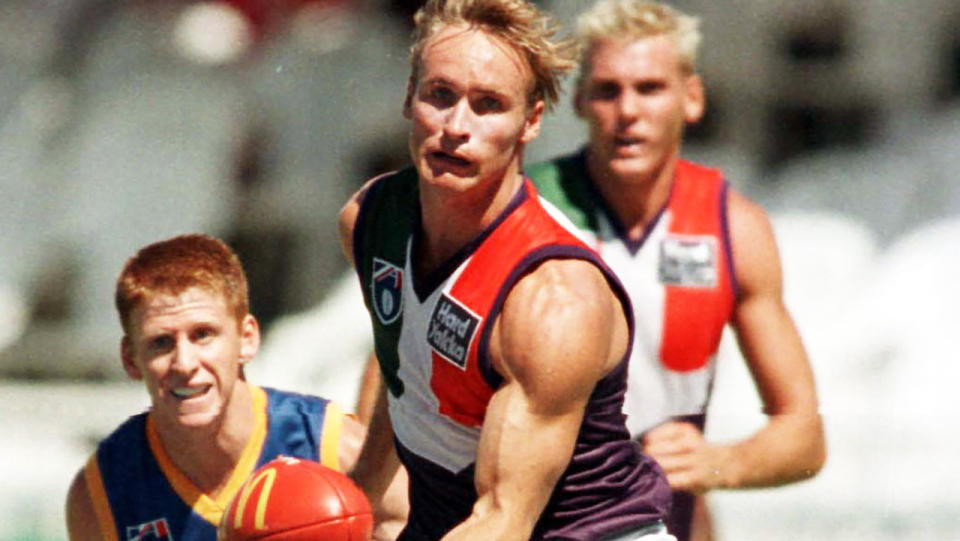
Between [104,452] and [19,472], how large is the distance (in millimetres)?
2907

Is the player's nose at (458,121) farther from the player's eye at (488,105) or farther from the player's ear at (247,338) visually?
the player's ear at (247,338)

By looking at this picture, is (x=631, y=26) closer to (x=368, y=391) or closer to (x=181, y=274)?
(x=368, y=391)

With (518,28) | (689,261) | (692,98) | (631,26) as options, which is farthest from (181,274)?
(692,98)

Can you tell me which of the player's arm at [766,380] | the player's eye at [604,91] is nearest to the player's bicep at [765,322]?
the player's arm at [766,380]

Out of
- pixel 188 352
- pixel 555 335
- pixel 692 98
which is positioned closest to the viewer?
pixel 555 335

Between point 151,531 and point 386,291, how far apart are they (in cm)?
97

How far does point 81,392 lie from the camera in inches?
317

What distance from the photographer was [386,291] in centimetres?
445

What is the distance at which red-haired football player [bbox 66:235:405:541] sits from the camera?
4.79m

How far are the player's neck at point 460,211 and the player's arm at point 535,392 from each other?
23 cm

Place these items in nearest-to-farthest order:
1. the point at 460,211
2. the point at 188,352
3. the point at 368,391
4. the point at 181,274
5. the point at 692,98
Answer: the point at 460,211 < the point at 188,352 < the point at 181,274 < the point at 368,391 < the point at 692,98

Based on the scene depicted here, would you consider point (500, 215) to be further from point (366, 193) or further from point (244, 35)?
point (244, 35)

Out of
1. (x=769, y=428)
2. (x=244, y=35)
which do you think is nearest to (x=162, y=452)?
(x=769, y=428)

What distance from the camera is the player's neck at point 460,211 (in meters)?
4.21
